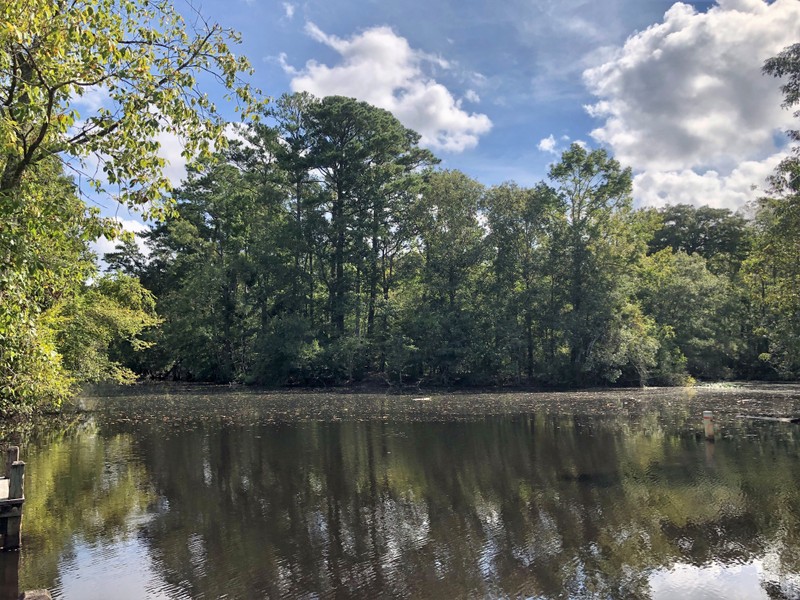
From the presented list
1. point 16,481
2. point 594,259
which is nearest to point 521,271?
point 594,259

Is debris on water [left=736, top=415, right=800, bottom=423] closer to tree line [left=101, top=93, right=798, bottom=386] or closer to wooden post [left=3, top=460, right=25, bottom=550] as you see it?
tree line [left=101, top=93, right=798, bottom=386]

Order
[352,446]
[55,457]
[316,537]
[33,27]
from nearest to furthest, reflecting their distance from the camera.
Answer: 1. [33,27]
2. [316,537]
3. [55,457]
4. [352,446]

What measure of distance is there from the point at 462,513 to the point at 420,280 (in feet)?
119

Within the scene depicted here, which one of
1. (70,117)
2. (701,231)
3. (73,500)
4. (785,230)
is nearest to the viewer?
(70,117)

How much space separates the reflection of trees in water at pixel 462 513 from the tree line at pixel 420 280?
1001 inches

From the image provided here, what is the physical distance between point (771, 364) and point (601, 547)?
4607 centimetres

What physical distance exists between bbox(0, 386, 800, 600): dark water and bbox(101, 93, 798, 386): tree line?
73.4 ft

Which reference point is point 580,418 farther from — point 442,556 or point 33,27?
point 33,27

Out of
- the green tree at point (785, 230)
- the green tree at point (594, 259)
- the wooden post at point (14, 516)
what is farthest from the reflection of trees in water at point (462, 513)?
the green tree at point (594, 259)

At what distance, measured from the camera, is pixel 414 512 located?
410 inches

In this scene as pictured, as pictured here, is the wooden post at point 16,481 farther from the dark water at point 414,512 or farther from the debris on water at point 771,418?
the debris on water at point 771,418

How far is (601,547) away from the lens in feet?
27.6

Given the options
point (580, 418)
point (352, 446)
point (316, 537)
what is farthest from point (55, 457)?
point (580, 418)

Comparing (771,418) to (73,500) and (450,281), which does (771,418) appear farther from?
(450,281)
